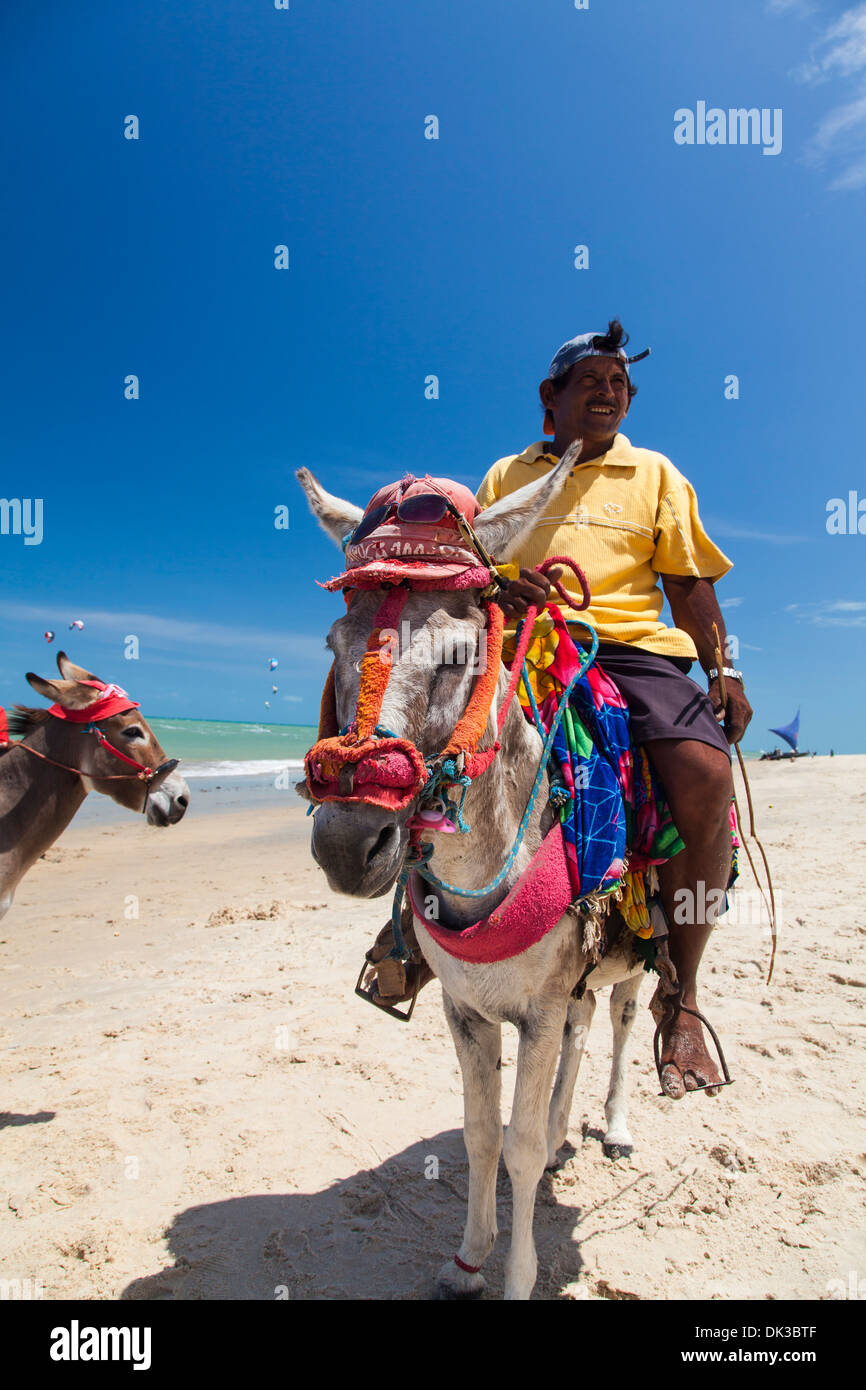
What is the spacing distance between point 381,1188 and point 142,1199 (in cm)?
118

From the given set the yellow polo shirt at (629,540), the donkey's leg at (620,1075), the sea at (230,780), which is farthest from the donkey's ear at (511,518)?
the sea at (230,780)

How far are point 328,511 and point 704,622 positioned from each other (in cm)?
182

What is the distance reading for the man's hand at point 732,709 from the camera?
310 cm

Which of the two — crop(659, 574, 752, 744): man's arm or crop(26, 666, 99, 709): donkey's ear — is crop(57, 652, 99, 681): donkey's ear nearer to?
crop(26, 666, 99, 709): donkey's ear

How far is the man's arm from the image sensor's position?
3150 mm

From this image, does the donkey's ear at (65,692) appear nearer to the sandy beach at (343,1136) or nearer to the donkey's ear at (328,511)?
the sandy beach at (343,1136)

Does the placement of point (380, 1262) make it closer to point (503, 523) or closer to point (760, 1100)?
point (760, 1100)

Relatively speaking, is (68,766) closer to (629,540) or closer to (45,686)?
(45,686)

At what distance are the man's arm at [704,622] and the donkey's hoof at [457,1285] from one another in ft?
8.29

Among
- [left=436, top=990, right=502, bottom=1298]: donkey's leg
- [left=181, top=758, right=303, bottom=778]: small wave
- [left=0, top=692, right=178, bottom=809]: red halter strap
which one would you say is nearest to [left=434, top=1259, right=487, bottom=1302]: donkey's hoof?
[left=436, top=990, right=502, bottom=1298]: donkey's leg

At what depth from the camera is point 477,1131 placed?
9.14ft

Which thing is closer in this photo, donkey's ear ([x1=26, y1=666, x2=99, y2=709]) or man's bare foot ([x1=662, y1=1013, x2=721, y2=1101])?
man's bare foot ([x1=662, y1=1013, x2=721, y2=1101])

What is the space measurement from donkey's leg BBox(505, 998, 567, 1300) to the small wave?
24.3m
